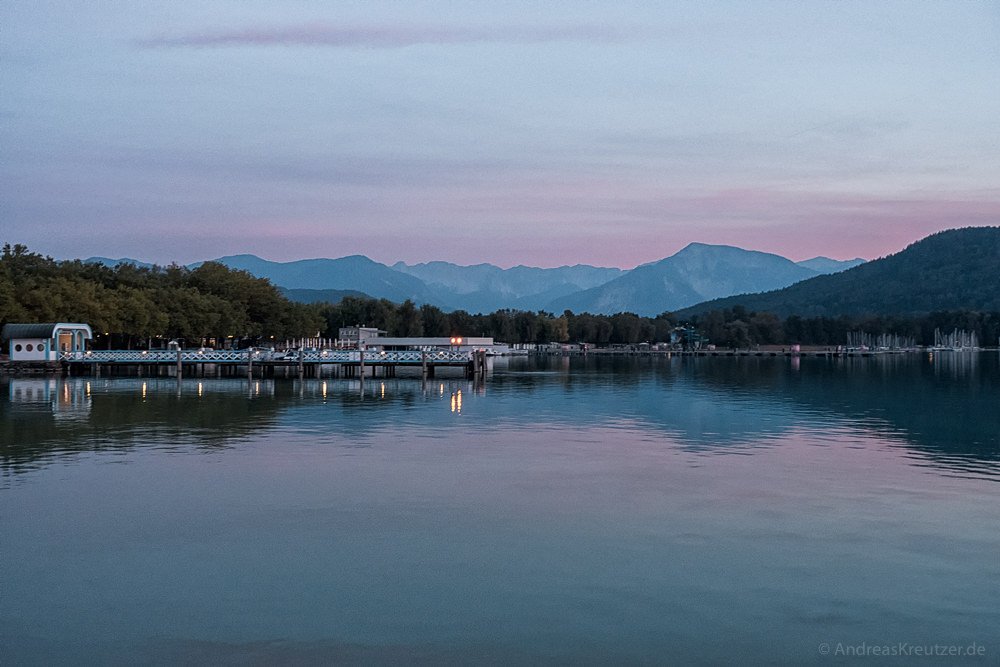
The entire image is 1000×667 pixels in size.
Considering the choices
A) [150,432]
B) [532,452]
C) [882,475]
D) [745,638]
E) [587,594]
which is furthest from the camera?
[150,432]

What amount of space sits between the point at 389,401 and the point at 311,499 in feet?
135

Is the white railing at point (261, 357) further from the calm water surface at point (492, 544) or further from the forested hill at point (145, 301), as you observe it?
the calm water surface at point (492, 544)

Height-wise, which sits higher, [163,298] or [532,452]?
[163,298]

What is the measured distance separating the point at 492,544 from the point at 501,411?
39.6 meters

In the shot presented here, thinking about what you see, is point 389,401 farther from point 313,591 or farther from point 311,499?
point 313,591

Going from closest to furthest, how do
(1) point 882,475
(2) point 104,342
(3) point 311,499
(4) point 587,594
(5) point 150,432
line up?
(4) point 587,594 → (3) point 311,499 → (1) point 882,475 → (5) point 150,432 → (2) point 104,342

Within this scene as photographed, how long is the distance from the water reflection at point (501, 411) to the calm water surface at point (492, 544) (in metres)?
0.85

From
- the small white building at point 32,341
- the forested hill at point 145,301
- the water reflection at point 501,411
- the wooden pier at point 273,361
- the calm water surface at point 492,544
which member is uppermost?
the forested hill at point 145,301

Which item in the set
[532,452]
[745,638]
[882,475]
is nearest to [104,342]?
[532,452]

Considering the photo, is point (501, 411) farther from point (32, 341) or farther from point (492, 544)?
point (32, 341)

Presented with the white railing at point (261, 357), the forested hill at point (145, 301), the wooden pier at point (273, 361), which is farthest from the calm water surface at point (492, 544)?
the forested hill at point (145, 301)

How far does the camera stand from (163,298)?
14212cm

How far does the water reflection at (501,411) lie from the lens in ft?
152

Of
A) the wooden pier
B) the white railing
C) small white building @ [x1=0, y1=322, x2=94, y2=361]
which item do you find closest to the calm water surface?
the wooden pier
